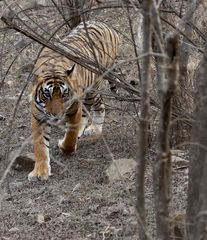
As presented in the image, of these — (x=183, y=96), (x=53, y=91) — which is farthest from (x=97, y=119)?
(x=183, y=96)

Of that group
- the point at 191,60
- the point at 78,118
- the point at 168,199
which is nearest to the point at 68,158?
the point at 78,118

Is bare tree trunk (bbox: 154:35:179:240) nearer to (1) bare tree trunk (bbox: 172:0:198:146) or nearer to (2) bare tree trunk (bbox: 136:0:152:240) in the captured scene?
(2) bare tree trunk (bbox: 136:0:152:240)

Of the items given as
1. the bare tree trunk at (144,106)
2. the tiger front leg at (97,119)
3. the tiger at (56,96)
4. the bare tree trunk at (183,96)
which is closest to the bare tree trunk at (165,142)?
the bare tree trunk at (144,106)

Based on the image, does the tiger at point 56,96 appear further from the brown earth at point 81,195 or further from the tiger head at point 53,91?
the brown earth at point 81,195

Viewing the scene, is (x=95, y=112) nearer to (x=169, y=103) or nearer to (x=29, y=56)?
(x=29, y=56)

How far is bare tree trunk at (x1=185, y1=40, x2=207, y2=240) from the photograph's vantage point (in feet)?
8.18

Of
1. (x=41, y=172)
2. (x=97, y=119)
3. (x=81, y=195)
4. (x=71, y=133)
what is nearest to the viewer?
(x=81, y=195)

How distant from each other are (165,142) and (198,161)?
19.1 inches

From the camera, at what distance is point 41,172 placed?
19.9 ft

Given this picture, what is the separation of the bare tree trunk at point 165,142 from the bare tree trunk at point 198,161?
122mm

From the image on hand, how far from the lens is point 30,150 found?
6809 mm

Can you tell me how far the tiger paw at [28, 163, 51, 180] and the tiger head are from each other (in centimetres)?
44

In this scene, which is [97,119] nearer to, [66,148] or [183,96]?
[66,148]

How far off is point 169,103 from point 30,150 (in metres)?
4.71
